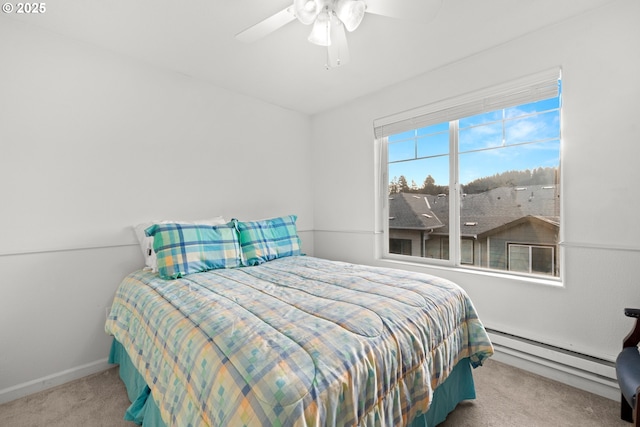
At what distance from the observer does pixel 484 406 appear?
67.0 inches

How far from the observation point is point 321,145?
3.65 meters

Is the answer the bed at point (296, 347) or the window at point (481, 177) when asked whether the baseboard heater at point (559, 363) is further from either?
the bed at point (296, 347)

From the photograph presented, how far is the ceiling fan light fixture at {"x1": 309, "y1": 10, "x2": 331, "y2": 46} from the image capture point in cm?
159

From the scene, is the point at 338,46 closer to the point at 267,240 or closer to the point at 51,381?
the point at 267,240

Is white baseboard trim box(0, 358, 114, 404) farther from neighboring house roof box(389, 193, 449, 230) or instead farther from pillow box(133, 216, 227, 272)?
neighboring house roof box(389, 193, 449, 230)

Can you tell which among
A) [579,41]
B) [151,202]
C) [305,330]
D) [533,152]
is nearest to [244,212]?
[151,202]

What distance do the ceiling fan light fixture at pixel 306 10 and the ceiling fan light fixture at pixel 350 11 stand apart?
12 cm

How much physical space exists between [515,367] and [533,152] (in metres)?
1.64

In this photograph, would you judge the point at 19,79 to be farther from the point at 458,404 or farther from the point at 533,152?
the point at 533,152

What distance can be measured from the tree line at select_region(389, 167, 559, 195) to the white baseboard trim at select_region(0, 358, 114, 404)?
3021 mm

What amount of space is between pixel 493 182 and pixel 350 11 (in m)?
1.79

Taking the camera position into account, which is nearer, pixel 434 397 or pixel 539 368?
pixel 434 397

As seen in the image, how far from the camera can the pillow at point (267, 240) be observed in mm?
2461

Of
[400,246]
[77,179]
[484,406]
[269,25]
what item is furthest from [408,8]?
[77,179]
